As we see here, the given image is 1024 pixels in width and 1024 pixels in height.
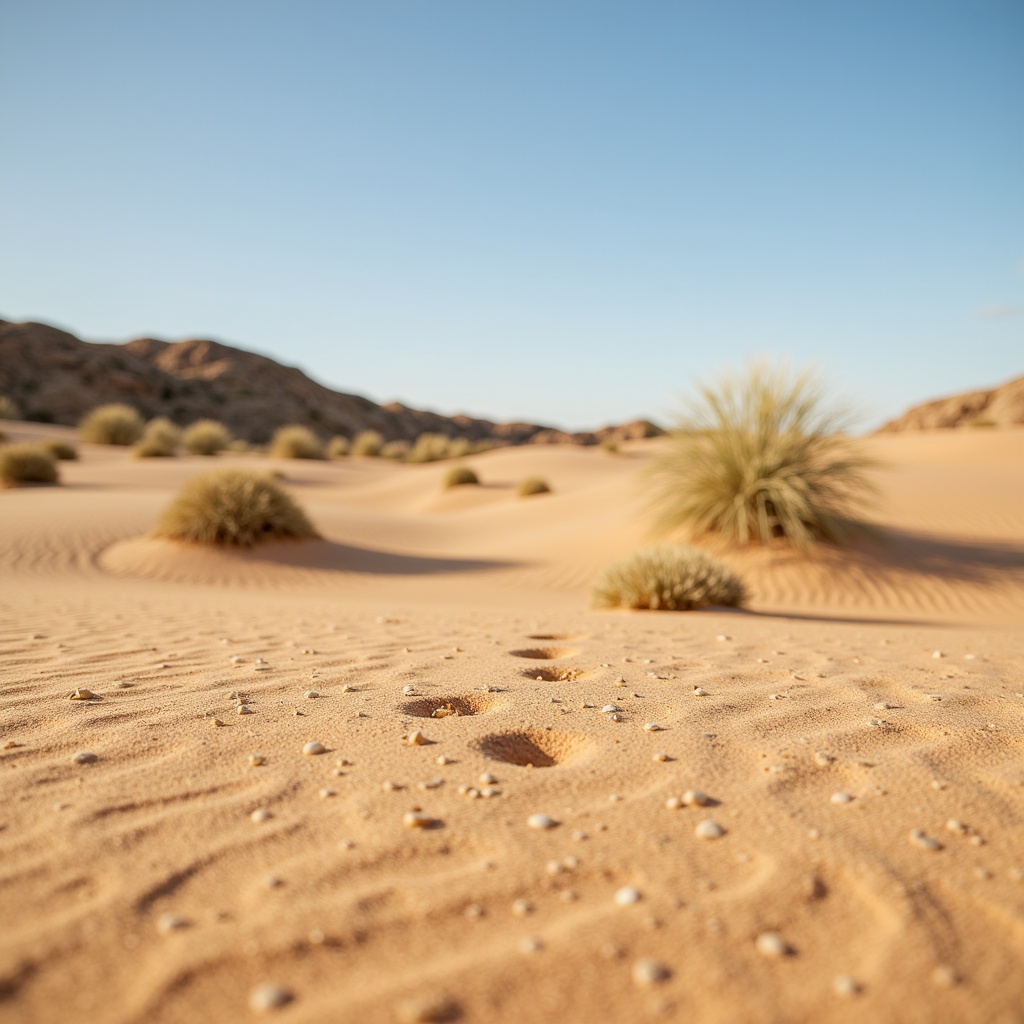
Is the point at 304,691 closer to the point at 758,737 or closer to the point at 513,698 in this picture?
the point at 513,698

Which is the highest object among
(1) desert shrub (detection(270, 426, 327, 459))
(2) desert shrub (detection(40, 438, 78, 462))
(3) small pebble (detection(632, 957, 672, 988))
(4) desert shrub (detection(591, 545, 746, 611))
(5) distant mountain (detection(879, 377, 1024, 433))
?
(5) distant mountain (detection(879, 377, 1024, 433))

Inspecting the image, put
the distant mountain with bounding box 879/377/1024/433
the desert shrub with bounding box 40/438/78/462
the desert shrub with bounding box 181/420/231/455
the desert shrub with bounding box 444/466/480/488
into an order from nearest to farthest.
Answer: the desert shrub with bounding box 40/438/78/462 < the desert shrub with bounding box 444/466/480/488 < the desert shrub with bounding box 181/420/231/455 < the distant mountain with bounding box 879/377/1024/433

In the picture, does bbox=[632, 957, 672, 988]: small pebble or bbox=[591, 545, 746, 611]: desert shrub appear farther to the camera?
bbox=[591, 545, 746, 611]: desert shrub

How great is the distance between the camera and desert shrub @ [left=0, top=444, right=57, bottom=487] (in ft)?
56.4

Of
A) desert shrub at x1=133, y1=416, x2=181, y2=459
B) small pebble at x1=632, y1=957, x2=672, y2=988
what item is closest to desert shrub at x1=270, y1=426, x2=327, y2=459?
desert shrub at x1=133, y1=416, x2=181, y2=459

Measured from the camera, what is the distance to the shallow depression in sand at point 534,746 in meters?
2.64

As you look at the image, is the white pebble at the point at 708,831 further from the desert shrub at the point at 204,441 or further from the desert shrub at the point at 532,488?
the desert shrub at the point at 204,441

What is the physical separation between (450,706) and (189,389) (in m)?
57.2

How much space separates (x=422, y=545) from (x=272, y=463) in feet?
46.8

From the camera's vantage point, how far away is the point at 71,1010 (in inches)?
53.2

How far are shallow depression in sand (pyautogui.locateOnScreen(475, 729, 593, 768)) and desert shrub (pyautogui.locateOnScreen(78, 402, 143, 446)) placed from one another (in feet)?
107

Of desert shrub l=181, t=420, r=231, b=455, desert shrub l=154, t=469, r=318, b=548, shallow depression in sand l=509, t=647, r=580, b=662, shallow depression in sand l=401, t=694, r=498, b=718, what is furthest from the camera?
desert shrub l=181, t=420, r=231, b=455

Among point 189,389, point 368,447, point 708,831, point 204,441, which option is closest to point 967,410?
point 368,447

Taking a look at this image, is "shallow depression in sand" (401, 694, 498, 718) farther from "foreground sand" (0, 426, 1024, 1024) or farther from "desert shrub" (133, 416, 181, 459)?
"desert shrub" (133, 416, 181, 459)
